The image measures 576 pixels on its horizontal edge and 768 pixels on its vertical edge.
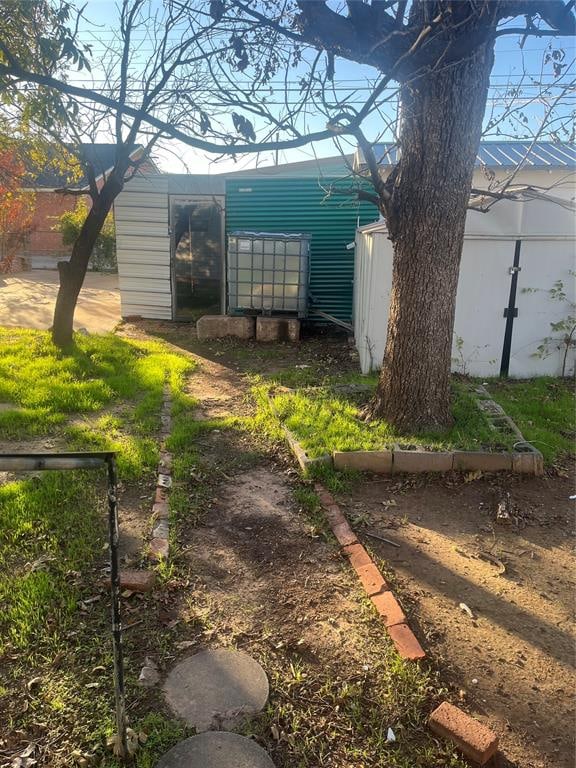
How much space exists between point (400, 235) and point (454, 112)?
3.34 feet

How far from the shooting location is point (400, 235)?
4.59 meters

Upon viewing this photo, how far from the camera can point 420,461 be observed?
4.36 m

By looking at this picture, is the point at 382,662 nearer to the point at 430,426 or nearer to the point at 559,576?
the point at 559,576

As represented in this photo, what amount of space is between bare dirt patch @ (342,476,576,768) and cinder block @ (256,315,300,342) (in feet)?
19.2

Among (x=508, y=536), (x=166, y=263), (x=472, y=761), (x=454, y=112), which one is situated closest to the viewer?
(x=472, y=761)

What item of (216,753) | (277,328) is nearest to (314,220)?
(277,328)

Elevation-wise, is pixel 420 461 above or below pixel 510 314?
below

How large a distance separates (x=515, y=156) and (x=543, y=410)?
20.2 feet

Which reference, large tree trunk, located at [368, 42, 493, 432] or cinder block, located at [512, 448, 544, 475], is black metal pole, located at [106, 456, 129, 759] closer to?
large tree trunk, located at [368, 42, 493, 432]

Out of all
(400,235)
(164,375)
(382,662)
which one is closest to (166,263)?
(164,375)

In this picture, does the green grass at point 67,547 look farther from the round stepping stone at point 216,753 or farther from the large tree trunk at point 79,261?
the large tree trunk at point 79,261

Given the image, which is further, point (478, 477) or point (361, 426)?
point (361, 426)

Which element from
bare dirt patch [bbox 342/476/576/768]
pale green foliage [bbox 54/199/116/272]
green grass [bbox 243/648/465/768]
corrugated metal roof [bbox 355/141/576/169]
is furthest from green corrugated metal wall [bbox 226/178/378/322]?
pale green foliage [bbox 54/199/116/272]

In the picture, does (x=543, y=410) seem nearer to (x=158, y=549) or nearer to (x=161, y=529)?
(x=161, y=529)
